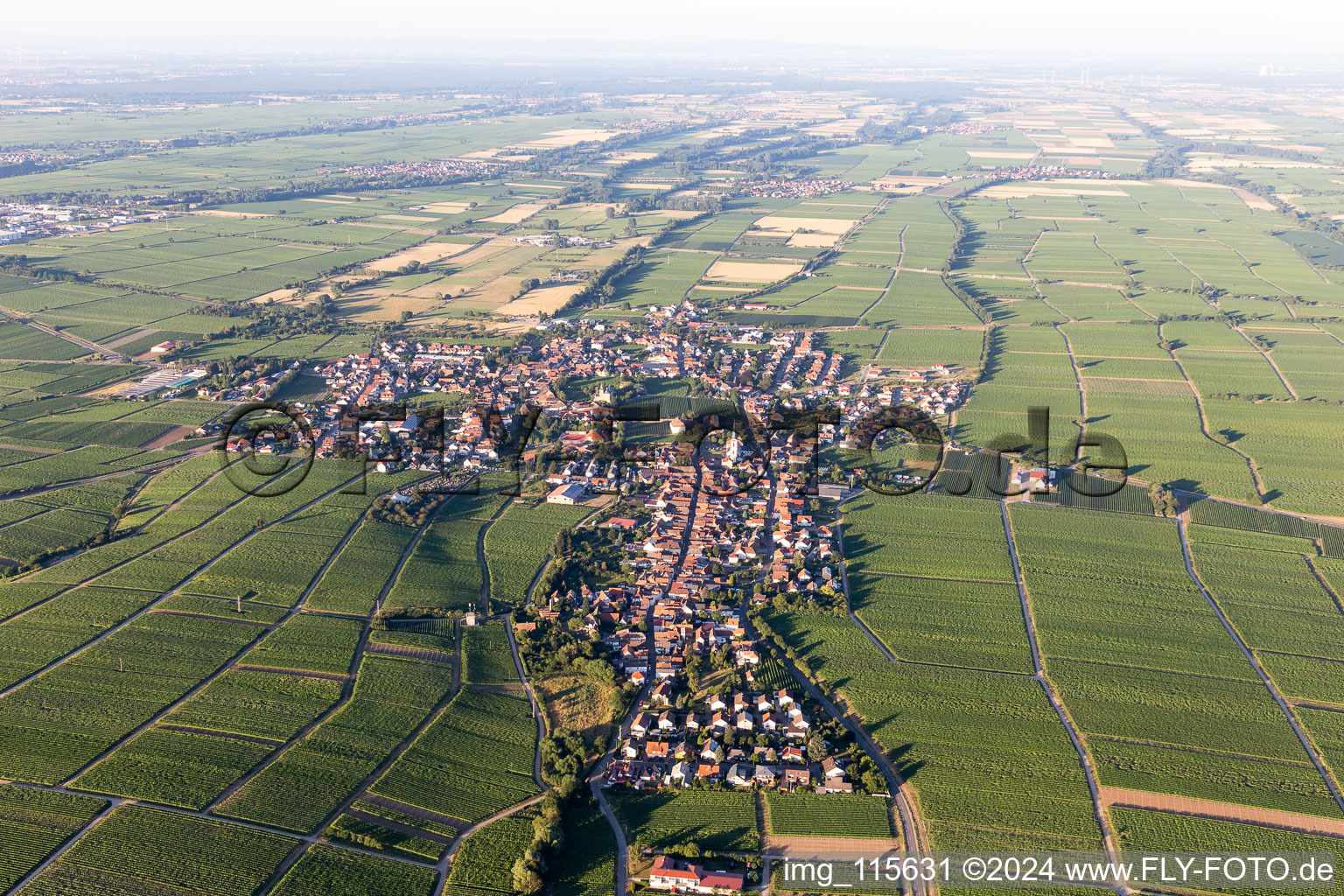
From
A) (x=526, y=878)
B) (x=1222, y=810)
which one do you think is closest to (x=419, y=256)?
(x=526, y=878)

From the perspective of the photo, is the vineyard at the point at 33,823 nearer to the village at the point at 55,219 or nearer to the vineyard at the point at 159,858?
the vineyard at the point at 159,858

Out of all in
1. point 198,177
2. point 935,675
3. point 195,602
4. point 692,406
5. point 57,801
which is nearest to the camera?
point 57,801

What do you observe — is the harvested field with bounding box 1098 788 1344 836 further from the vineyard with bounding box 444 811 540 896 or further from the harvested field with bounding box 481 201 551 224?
the harvested field with bounding box 481 201 551 224

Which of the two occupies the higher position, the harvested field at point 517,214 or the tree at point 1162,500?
the harvested field at point 517,214

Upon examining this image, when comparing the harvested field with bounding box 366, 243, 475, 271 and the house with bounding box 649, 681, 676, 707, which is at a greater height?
the house with bounding box 649, 681, 676, 707

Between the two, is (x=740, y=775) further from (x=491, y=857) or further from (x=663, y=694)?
(x=491, y=857)

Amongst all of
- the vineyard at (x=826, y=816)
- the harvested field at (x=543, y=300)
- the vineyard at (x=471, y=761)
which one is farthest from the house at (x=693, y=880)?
the harvested field at (x=543, y=300)

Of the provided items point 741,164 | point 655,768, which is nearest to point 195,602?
point 655,768

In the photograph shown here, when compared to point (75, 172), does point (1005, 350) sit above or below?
below

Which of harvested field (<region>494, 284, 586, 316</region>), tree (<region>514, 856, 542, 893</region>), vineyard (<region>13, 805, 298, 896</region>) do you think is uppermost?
vineyard (<region>13, 805, 298, 896</region>)

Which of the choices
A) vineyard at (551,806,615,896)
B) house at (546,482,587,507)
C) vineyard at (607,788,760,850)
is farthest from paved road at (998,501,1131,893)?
house at (546,482,587,507)

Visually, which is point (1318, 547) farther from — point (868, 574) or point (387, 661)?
point (387, 661)
